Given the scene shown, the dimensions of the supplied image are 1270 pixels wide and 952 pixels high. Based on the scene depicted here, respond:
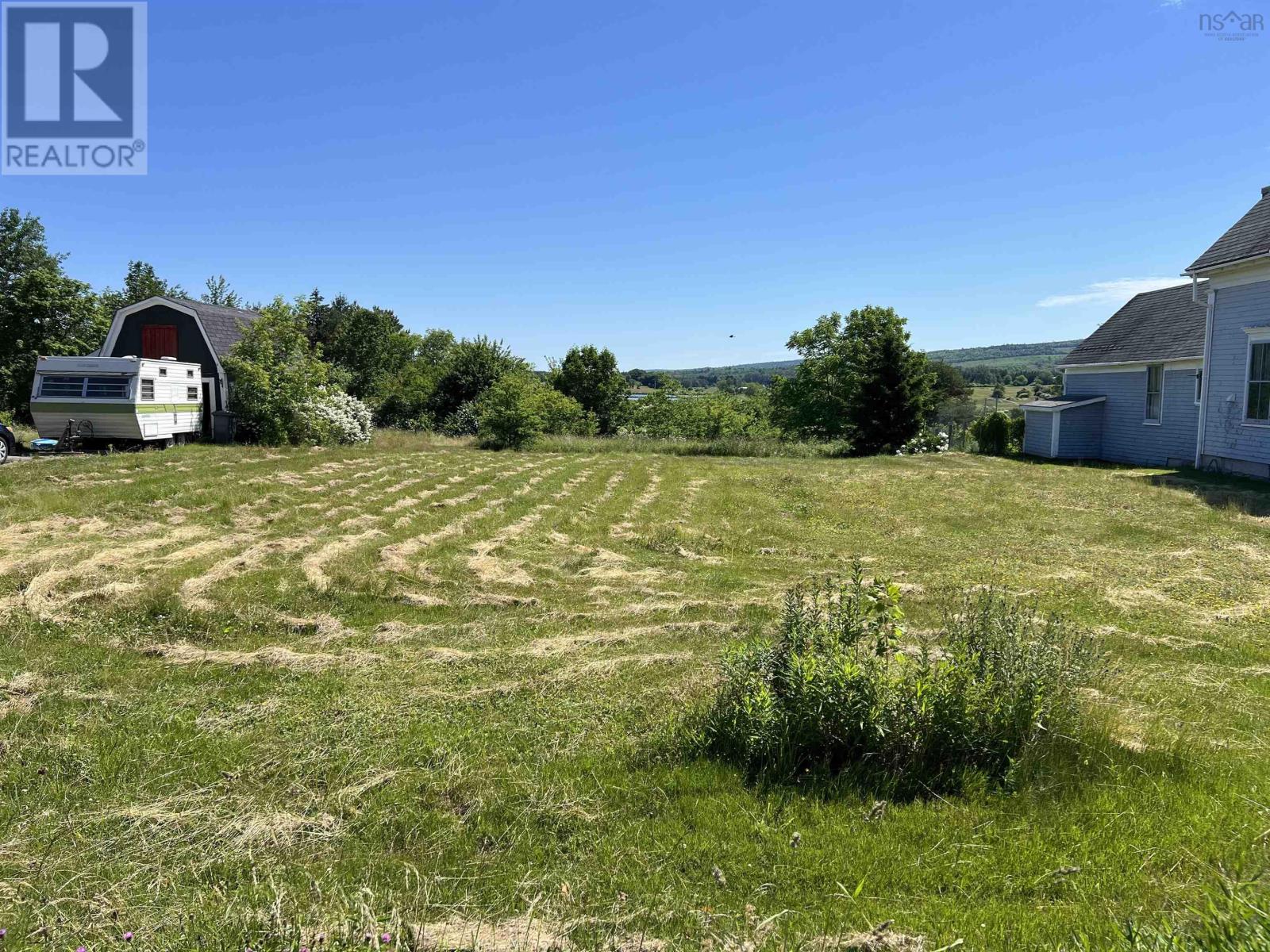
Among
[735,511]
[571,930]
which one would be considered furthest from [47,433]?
[571,930]

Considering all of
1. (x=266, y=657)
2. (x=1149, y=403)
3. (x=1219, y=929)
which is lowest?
(x=266, y=657)

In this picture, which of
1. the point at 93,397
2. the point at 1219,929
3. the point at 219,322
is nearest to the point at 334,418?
the point at 219,322

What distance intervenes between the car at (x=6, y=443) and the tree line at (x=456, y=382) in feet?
18.7

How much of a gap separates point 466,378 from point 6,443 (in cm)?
2023

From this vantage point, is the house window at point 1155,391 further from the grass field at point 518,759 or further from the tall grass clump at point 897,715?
the tall grass clump at point 897,715

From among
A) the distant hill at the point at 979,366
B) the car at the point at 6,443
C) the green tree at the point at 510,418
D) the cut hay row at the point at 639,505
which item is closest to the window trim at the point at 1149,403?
the cut hay row at the point at 639,505

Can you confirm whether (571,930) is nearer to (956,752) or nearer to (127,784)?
(956,752)

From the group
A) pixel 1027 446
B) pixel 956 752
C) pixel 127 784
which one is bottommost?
pixel 127 784

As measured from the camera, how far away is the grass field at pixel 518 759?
8.46 ft

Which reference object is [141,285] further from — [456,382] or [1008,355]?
[1008,355]

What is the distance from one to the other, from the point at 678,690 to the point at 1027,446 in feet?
73.8

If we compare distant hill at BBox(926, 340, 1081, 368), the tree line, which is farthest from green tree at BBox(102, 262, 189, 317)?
distant hill at BBox(926, 340, 1081, 368)

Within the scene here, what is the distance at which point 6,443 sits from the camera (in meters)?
16.9

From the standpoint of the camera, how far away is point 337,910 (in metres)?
2.48
